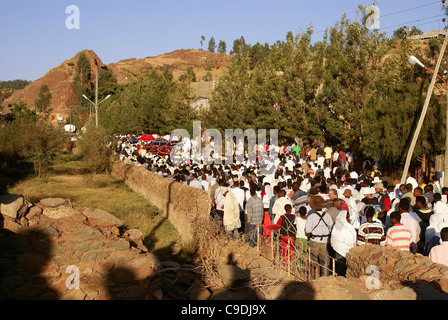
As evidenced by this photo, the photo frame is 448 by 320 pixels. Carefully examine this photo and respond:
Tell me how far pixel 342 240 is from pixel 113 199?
15097 millimetres

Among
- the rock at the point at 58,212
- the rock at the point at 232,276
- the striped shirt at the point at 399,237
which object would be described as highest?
the rock at the point at 58,212

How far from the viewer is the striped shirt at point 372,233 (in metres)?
7.30

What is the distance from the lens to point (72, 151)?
168 feet

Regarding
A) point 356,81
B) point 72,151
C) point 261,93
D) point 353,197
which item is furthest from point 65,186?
point 72,151

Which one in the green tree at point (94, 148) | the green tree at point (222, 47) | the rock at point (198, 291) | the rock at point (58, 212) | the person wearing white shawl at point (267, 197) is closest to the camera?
the rock at point (198, 291)

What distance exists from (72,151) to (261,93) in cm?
3101

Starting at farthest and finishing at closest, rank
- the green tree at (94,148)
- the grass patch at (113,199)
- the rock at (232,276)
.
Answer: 1. the green tree at (94,148)
2. the grass patch at (113,199)
3. the rock at (232,276)

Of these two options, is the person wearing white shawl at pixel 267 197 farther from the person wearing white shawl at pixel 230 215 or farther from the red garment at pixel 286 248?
the red garment at pixel 286 248

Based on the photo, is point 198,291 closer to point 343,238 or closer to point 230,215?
point 343,238

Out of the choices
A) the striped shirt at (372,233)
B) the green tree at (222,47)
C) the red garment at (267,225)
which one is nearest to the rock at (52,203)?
the red garment at (267,225)

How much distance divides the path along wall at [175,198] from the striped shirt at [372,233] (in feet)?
15.8

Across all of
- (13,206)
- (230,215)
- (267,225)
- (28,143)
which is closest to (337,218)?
(267,225)
